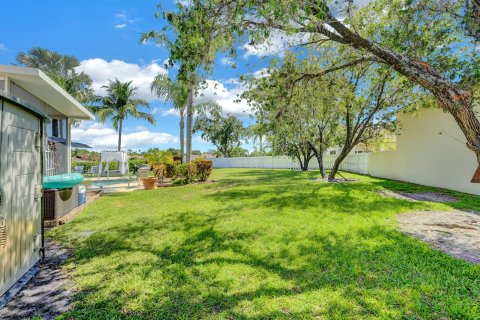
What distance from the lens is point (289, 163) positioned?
3112 centimetres

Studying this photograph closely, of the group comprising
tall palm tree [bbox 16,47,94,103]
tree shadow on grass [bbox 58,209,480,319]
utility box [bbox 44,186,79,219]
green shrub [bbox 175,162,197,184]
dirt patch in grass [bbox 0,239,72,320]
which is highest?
tall palm tree [bbox 16,47,94,103]

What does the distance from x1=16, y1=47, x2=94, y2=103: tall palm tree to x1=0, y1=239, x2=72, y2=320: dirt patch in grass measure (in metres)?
25.4

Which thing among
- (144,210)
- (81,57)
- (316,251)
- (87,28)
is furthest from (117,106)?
(316,251)

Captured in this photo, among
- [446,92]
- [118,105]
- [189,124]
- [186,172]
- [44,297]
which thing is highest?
[118,105]

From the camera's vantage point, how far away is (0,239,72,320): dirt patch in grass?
287 cm

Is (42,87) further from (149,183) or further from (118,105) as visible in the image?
(118,105)

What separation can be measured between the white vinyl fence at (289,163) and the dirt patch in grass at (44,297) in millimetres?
18864

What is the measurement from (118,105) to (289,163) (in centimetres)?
1964

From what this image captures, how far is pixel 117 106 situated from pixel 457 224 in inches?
1184

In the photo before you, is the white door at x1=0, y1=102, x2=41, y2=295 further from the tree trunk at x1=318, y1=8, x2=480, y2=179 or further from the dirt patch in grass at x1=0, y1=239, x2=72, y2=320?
the tree trunk at x1=318, y1=8, x2=480, y2=179

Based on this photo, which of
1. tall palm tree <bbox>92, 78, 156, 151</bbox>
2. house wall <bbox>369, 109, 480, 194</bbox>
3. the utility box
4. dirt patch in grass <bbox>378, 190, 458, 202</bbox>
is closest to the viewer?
the utility box

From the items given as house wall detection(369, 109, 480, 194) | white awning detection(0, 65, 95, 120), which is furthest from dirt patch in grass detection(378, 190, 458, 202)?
white awning detection(0, 65, 95, 120)

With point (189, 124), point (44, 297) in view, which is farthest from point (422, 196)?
point (189, 124)

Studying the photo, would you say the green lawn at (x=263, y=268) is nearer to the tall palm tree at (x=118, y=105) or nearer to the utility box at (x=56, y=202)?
the utility box at (x=56, y=202)
